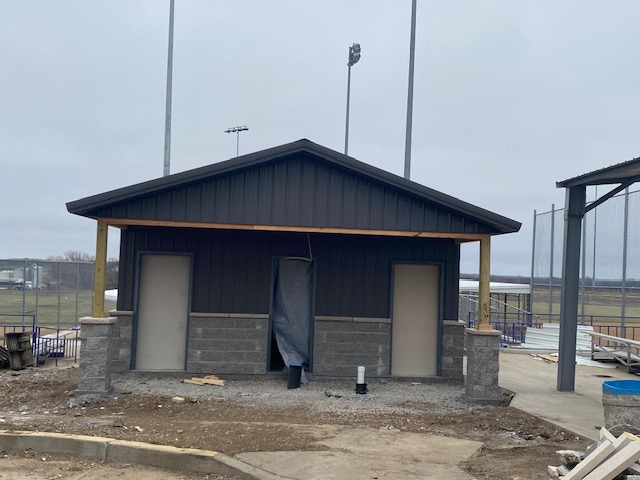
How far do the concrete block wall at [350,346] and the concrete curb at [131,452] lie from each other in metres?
5.45

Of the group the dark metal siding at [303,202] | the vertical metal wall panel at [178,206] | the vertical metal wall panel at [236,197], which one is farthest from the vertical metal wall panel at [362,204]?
the vertical metal wall panel at [178,206]

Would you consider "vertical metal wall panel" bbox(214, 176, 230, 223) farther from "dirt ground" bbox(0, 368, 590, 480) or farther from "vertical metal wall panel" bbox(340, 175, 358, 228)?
"dirt ground" bbox(0, 368, 590, 480)

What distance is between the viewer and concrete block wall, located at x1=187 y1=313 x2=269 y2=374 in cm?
1238

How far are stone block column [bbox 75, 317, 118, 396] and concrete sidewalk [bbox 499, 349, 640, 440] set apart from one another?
6556mm

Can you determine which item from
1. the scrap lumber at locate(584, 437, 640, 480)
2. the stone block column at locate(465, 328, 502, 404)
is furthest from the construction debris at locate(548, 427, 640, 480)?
the stone block column at locate(465, 328, 502, 404)

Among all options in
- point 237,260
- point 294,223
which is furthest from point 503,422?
point 237,260

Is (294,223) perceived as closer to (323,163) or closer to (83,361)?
(323,163)

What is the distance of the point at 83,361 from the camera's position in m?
10.3

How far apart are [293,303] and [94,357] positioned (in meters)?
3.96

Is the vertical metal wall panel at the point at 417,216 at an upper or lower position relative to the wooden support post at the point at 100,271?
upper

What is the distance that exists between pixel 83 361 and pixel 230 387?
8.80ft

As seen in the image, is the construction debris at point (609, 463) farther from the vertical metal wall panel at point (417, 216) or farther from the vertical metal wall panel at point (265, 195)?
the vertical metal wall panel at point (265, 195)

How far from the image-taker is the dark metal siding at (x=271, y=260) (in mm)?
12406

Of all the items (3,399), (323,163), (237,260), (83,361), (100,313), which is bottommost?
(3,399)
